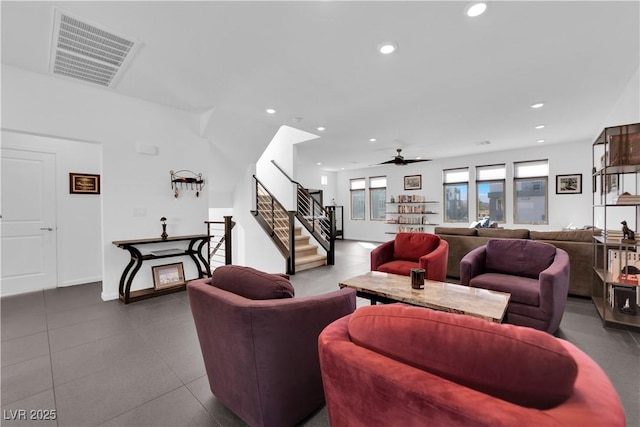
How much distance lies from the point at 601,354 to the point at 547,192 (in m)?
5.89

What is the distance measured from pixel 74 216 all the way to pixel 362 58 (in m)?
5.08

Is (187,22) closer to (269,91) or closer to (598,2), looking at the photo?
(269,91)

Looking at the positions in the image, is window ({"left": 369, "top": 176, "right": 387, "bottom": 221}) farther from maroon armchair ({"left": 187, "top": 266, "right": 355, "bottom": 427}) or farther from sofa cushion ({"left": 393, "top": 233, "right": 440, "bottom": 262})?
maroon armchair ({"left": 187, "top": 266, "right": 355, "bottom": 427})

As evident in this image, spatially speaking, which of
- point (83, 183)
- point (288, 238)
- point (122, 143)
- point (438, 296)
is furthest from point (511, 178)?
point (83, 183)

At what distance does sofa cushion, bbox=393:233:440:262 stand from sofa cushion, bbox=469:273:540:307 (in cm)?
78

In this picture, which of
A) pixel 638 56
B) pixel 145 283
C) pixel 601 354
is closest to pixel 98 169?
pixel 145 283

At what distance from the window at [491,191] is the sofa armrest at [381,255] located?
16.5 ft

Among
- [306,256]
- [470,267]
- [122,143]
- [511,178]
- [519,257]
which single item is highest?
[122,143]

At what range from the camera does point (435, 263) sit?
338 centimetres

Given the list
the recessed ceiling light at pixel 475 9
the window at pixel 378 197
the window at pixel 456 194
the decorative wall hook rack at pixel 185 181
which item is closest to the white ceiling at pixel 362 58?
the recessed ceiling light at pixel 475 9

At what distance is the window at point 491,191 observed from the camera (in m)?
7.57

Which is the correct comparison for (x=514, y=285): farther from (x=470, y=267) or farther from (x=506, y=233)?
(x=506, y=233)

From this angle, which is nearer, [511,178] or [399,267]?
Answer: [399,267]

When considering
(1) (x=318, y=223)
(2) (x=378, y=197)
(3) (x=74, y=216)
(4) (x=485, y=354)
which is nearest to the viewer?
(4) (x=485, y=354)
